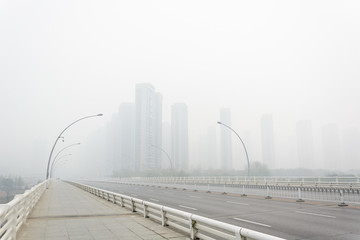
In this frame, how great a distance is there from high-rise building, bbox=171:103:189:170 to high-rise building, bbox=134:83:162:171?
6447mm

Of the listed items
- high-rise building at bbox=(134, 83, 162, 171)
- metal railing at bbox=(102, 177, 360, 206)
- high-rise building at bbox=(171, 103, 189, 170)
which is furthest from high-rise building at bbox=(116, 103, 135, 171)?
metal railing at bbox=(102, 177, 360, 206)

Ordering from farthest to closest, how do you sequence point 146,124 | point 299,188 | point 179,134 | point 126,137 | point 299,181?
1. point 126,137
2. point 179,134
3. point 146,124
4. point 299,181
5. point 299,188

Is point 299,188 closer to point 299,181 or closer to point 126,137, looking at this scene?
point 299,181

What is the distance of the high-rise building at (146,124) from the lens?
95938 mm

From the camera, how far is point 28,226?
10211mm

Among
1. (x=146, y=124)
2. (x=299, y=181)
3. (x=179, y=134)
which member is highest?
(x=146, y=124)

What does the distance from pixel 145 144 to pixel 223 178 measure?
56.9m

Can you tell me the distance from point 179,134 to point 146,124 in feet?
39.9

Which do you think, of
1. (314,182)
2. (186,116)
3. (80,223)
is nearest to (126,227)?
(80,223)

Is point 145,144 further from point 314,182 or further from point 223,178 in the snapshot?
point 314,182

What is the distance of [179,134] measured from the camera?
96.2 m

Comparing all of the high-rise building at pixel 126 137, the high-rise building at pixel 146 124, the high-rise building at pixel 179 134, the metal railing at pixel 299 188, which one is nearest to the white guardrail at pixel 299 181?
the metal railing at pixel 299 188

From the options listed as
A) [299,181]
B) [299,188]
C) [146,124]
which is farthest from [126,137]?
[299,188]

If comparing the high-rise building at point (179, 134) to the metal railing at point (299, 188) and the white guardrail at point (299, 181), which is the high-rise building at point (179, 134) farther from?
the white guardrail at point (299, 181)
